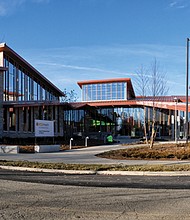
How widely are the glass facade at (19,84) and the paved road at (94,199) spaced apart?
2786cm

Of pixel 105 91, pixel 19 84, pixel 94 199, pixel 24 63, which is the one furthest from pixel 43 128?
pixel 105 91

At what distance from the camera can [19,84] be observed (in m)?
41.2

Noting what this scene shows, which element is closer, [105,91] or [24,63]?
[24,63]

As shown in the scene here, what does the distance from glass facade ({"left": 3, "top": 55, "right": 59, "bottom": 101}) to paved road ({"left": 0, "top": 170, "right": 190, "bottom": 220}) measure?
27.9 meters

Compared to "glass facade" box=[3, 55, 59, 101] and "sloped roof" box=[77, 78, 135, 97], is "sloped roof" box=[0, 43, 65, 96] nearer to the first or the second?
"glass facade" box=[3, 55, 59, 101]

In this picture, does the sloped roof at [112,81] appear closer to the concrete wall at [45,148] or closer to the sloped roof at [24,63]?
the sloped roof at [24,63]

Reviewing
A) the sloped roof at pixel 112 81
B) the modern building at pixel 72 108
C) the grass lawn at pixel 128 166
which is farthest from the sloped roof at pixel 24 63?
the grass lawn at pixel 128 166

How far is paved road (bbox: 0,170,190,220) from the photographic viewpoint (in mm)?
6555

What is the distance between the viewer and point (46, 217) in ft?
20.8

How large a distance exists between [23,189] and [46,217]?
3.27m

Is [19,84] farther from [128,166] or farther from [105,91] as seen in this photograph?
[128,166]

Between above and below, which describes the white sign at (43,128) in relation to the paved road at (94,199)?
above

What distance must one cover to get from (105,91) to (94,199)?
161 feet

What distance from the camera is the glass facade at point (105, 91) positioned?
182 ft
